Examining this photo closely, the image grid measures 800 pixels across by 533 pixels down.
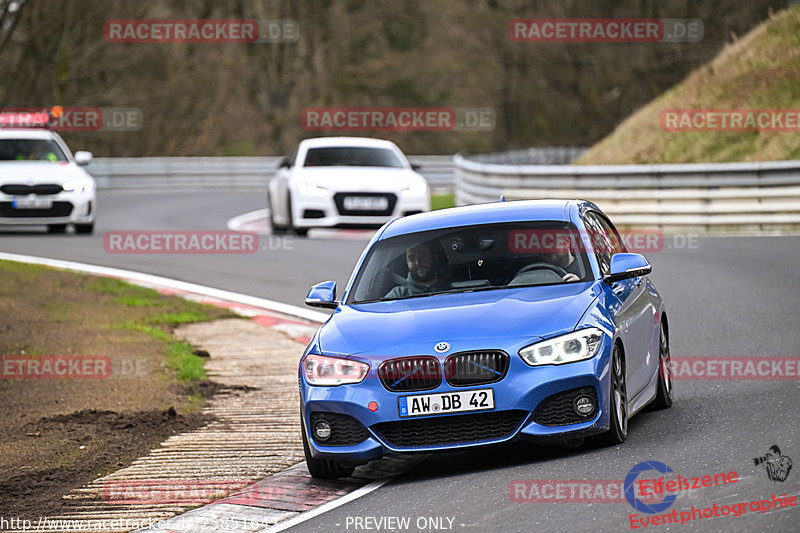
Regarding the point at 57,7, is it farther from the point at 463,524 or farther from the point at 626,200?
the point at 463,524

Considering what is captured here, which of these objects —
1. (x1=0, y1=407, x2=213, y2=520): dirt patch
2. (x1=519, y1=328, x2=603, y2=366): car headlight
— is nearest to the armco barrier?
(x1=0, y1=407, x2=213, y2=520): dirt patch

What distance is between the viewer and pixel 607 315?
7934 mm

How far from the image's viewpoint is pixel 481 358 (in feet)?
24.8

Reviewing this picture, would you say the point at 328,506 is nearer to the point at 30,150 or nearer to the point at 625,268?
the point at 625,268

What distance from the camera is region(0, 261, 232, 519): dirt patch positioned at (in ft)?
28.5

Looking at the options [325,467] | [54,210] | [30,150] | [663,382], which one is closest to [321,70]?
[30,150]

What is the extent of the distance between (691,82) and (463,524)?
82.6 feet

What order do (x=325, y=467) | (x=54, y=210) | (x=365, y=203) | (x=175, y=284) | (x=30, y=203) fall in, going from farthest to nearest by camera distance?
(x=54, y=210), (x=30, y=203), (x=365, y=203), (x=175, y=284), (x=325, y=467)

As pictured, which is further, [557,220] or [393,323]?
[557,220]

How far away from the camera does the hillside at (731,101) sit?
88.9ft

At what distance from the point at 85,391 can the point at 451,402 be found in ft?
15.3

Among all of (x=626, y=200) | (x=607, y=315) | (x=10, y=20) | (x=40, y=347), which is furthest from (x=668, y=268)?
(x=10, y=20)

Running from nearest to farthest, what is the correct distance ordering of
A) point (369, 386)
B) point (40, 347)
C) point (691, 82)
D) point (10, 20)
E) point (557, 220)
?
point (369, 386)
point (557, 220)
point (40, 347)
point (691, 82)
point (10, 20)

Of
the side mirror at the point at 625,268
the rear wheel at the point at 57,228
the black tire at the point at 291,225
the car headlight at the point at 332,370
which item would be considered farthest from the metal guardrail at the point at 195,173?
the car headlight at the point at 332,370
